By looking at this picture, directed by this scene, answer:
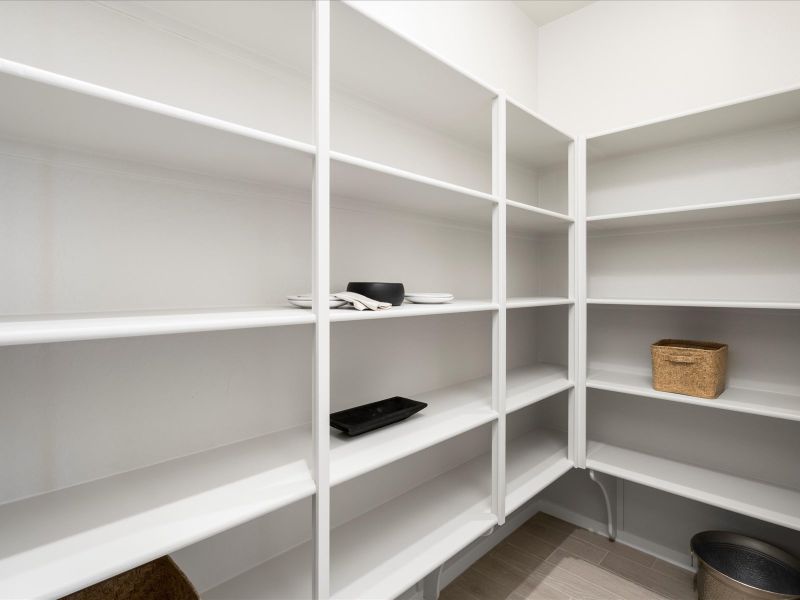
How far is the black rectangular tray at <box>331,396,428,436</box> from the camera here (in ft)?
3.99

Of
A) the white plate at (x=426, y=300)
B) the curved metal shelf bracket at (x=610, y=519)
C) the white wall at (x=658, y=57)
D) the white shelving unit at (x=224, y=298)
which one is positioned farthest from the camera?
the curved metal shelf bracket at (x=610, y=519)

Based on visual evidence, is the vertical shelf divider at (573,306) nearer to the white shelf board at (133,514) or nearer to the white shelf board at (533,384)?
the white shelf board at (533,384)

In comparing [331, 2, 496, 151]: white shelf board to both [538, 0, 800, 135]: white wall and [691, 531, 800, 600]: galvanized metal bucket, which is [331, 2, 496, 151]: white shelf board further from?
[691, 531, 800, 600]: galvanized metal bucket

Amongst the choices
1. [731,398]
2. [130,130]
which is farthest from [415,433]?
[731,398]

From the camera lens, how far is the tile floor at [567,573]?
1.73 metres

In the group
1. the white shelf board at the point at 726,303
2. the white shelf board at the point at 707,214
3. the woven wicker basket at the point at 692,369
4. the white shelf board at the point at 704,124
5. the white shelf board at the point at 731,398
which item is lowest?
the white shelf board at the point at 731,398

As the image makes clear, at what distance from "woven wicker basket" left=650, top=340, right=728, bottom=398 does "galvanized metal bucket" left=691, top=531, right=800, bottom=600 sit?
2.20ft

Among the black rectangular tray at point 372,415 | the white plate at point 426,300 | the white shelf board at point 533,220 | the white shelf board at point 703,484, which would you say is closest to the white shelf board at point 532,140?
the white shelf board at point 533,220

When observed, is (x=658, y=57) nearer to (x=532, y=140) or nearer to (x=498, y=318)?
(x=532, y=140)

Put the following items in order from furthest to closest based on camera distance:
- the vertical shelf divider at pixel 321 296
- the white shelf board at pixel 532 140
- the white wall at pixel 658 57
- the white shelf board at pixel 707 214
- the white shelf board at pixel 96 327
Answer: the white wall at pixel 658 57 < the white shelf board at pixel 532 140 < the white shelf board at pixel 707 214 < the vertical shelf divider at pixel 321 296 < the white shelf board at pixel 96 327

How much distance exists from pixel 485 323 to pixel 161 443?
148cm

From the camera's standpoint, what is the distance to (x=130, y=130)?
78 cm

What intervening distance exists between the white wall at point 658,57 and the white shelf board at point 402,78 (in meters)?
0.96

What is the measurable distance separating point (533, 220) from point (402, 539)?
4.64ft
